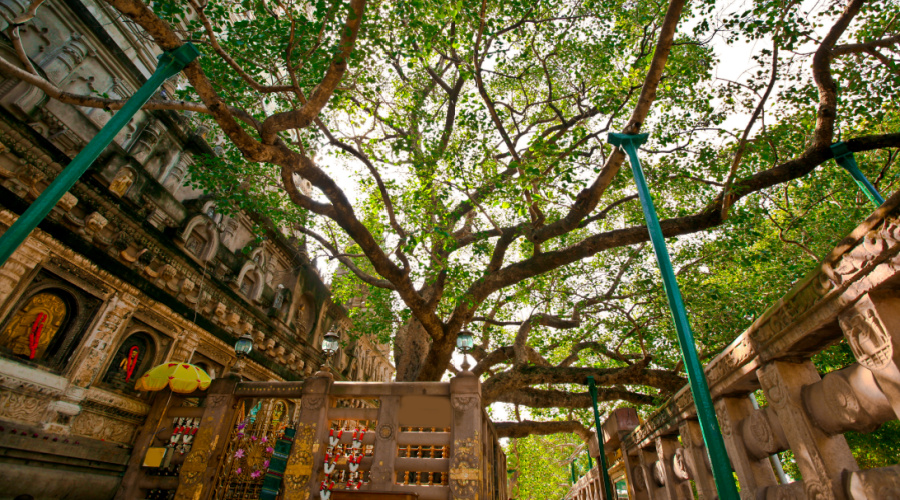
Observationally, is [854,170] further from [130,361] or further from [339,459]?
[130,361]

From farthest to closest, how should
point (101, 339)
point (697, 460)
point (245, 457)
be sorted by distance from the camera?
point (101, 339), point (245, 457), point (697, 460)

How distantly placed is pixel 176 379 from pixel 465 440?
499 cm

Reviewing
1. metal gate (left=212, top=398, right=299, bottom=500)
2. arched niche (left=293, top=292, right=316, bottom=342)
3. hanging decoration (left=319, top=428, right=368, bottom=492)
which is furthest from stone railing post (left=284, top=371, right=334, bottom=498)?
arched niche (left=293, top=292, right=316, bottom=342)

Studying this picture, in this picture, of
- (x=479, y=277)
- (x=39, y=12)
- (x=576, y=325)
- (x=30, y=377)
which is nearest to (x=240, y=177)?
(x=39, y=12)

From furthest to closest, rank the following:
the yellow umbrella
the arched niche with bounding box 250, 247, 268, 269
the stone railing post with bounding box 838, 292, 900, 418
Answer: the arched niche with bounding box 250, 247, 268, 269, the yellow umbrella, the stone railing post with bounding box 838, 292, 900, 418

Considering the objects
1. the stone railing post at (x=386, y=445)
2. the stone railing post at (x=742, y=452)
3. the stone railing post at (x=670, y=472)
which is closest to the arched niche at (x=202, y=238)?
the stone railing post at (x=386, y=445)

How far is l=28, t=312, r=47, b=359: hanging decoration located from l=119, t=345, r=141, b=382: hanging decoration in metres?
1.47

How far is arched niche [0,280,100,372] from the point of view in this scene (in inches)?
247

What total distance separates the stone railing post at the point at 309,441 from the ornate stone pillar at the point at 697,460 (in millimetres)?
5053

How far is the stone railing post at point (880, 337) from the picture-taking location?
2.18m

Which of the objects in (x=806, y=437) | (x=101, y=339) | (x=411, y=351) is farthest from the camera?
(x=411, y=351)

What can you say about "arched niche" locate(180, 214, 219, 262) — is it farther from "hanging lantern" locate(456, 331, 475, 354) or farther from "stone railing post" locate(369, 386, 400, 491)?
"hanging lantern" locate(456, 331, 475, 354)

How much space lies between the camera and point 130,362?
802cm

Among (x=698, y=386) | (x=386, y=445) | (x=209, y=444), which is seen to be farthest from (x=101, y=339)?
(x=698, y=386)
